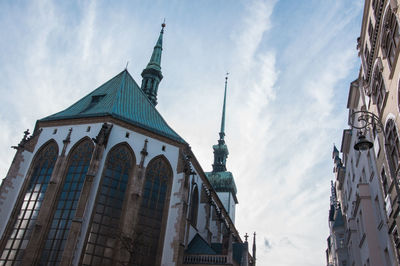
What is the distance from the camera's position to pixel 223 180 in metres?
51.9

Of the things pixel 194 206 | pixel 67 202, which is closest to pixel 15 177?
pixel 67 202

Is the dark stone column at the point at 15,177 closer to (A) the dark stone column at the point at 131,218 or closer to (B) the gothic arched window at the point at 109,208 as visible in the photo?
(B) the gothic arched window at the point at 109,208

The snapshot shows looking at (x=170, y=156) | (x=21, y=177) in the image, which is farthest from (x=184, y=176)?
(x=21, y=177)

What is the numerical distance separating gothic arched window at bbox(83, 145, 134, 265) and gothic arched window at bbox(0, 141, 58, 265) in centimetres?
328

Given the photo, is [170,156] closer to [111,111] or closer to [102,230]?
[111,111]

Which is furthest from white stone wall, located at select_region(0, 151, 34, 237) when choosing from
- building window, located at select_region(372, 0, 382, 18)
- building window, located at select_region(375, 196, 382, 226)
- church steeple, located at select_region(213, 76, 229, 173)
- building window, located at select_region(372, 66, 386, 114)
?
church steeple, located at select_region(213, 76, 229, 173)

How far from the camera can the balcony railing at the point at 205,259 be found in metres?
22.0

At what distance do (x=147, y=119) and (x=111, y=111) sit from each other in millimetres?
2943

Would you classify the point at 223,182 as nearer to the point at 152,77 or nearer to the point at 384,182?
the point at 152,77

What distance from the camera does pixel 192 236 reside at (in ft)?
A: 84.1

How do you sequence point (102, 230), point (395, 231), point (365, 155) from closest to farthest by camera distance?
point (395, 231) → point (365, 155) → point (102, 230)

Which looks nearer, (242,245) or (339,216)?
(242,245)

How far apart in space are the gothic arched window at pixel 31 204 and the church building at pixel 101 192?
5 cm

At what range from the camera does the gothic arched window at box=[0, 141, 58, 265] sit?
18245mm
